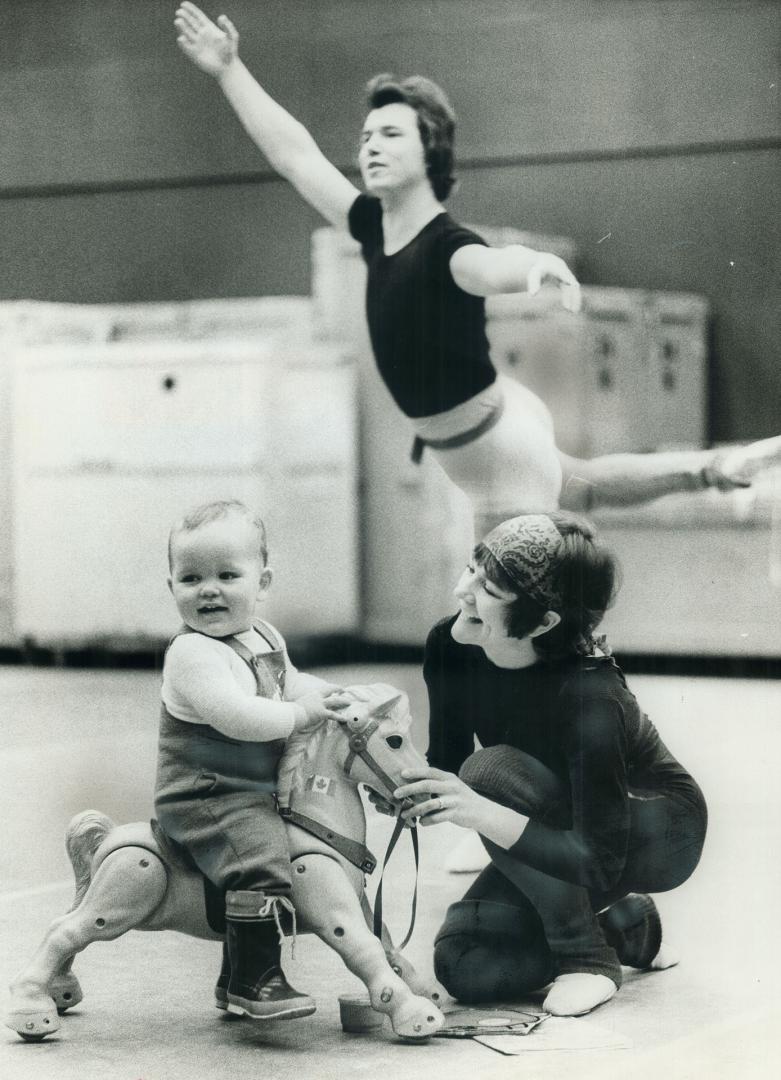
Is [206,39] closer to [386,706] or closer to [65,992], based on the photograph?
[386,706]

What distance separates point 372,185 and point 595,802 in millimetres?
1058

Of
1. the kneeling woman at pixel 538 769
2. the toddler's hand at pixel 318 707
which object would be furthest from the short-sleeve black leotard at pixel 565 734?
the toddler's hand at pixel 318 707

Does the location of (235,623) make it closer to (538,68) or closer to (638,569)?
(638,569)

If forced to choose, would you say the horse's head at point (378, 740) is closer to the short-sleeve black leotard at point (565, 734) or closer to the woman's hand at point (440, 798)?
the woman's hand at point (440, 798)

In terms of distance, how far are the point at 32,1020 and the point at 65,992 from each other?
0.08 metres

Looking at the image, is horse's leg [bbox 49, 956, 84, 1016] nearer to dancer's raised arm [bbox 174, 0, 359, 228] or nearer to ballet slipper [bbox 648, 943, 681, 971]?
ballet slipper [bbox 648, 943, 681, 971]

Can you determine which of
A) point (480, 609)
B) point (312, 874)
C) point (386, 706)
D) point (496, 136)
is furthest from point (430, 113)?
point (312, 874)

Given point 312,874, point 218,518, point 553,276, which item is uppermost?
point 553,276

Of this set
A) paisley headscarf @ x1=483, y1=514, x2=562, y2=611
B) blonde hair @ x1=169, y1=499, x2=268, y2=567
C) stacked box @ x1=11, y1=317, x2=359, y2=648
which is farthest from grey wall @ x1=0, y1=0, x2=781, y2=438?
blonde hair @ x1=169, y1=499, x2=268, y2=567

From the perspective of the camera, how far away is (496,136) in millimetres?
2736

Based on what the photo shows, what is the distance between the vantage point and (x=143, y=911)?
2512mm

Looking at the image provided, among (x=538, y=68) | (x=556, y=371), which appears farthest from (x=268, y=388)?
(x=538, y=68)

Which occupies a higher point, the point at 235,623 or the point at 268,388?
the point at 268,388

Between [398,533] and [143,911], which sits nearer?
[143,911]
